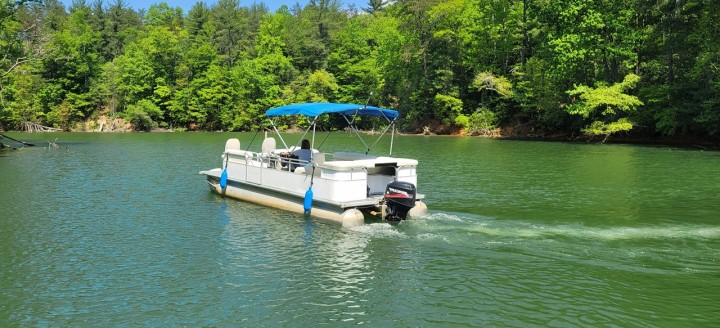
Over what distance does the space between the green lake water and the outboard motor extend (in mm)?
409

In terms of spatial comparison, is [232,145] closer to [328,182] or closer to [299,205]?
[299,205]

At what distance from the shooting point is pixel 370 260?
12172 mm

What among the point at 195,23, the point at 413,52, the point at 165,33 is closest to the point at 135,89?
the point at 165,33

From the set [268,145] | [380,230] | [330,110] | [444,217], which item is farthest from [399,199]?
[268,145]

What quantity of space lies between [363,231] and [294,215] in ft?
9.66

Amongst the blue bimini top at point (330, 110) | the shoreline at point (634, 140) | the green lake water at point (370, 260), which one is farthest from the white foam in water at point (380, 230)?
the shoreline at point (634, 140)

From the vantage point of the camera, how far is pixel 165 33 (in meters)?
84.6

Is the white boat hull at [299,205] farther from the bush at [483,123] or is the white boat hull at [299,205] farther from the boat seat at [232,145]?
the bush at [483,123]

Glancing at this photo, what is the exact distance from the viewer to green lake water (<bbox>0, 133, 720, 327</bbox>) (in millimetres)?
9133

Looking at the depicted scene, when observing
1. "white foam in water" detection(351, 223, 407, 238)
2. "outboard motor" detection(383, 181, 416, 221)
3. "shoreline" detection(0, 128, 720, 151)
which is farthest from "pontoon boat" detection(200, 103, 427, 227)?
"shoreline" detection(0, 128, 720, 151)

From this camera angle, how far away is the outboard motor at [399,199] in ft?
49.6

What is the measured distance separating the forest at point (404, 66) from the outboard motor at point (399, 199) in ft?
25.0

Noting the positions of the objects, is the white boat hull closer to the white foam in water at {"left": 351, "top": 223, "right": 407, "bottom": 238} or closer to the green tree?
the white foam in water at {"left": 351, "top": 223, "right": 407, "bottom": 238}

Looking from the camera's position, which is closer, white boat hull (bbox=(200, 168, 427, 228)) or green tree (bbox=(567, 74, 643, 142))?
white boat hull (bbox=(200, 168, 427, 228))
